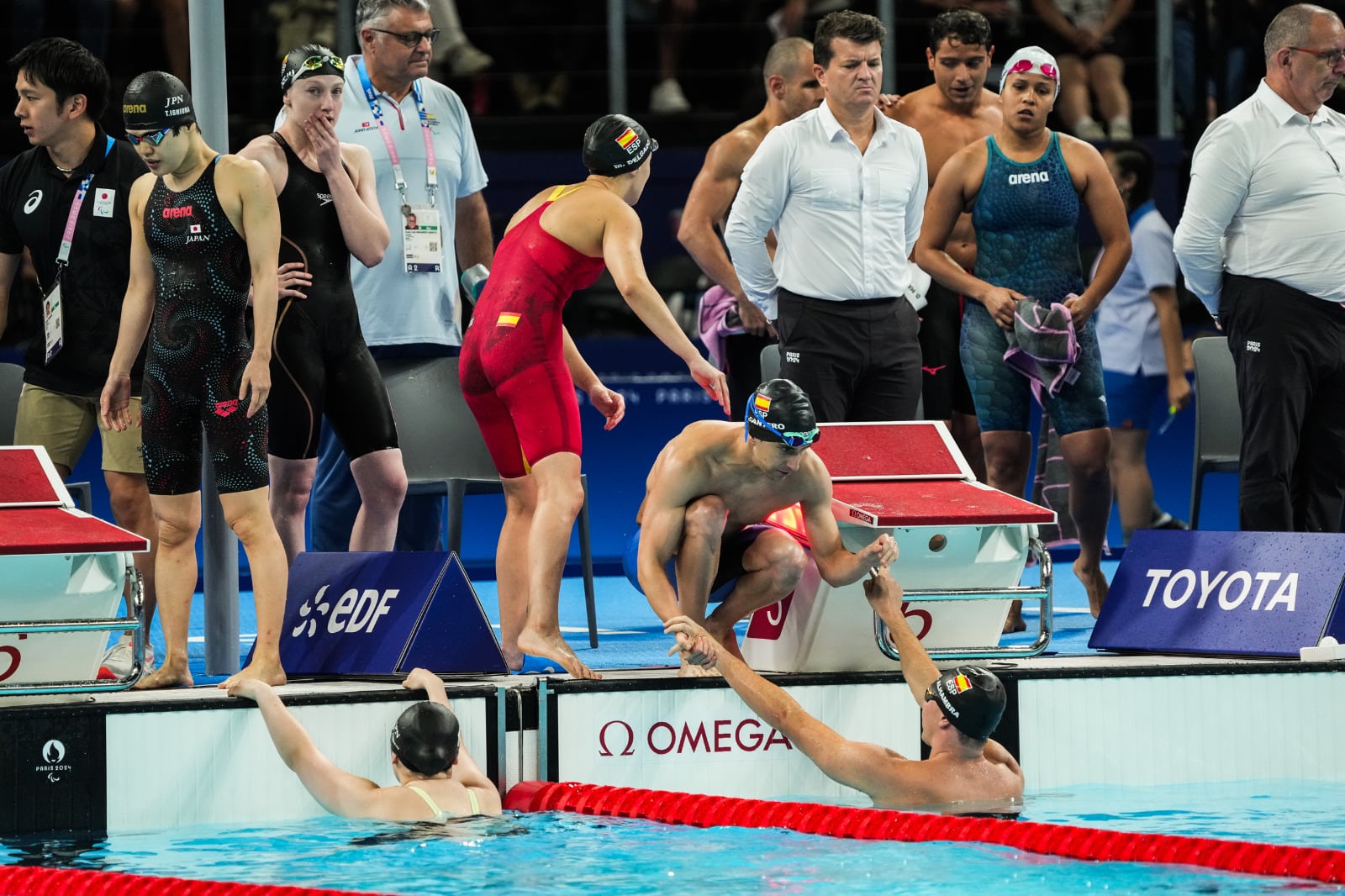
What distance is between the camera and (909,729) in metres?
5.48

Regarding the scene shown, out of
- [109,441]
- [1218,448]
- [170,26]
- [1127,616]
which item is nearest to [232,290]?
[109,441]

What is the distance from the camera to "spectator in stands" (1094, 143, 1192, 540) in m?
8.62

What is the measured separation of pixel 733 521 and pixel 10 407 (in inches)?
116

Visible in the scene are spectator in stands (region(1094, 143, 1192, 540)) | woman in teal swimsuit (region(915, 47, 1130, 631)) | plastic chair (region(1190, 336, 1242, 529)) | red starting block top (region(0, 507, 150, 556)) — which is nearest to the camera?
red starting block top (region(0, 507, 150, 556))

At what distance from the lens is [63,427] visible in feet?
19.5

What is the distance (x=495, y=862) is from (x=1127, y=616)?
89.7 inches

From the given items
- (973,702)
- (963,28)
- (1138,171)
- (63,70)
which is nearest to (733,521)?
(973,702)

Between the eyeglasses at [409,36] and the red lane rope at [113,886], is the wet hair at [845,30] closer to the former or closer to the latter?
the eyeglasses at [409,36]

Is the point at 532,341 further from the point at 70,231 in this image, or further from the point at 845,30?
the point at 845,30

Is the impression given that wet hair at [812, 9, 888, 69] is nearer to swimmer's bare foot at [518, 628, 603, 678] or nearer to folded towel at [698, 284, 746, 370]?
folded towel at [698, 284, 746, 370]

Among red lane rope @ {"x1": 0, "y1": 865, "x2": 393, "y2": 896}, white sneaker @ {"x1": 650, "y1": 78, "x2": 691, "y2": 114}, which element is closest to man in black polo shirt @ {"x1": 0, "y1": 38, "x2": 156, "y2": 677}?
red lane rope @ {"x1": 0, "y1": 865, "x2": 393, "y2": 896}

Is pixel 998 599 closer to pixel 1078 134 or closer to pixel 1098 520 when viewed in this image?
pixel 1098 520

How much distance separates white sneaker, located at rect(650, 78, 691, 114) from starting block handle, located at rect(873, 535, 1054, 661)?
19.9 feet

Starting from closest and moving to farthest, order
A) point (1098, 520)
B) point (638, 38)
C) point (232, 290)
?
point (232, 290) < point (1098, 520) < point (638, 38)
